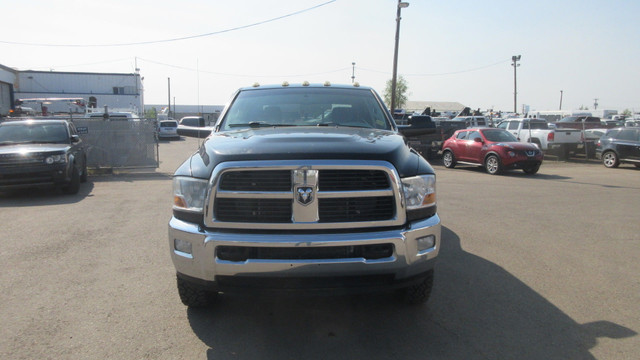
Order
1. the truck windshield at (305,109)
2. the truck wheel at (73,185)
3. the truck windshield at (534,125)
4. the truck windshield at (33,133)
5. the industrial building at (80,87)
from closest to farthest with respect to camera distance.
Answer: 1. the truck windshield at (305,109)
2. the truck wheel at (73,185)
3. the truck windshield at (33,133)
4. the truck windshield at (534,125)
5. the industrial building at (80,87)

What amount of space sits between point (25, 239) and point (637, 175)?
A: 17.3m

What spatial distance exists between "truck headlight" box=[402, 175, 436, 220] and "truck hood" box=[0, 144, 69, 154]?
9543 mm

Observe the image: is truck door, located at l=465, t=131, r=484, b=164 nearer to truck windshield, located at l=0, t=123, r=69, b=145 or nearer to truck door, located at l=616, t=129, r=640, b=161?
truck door, located at l=616, t=129, r=640, b=161

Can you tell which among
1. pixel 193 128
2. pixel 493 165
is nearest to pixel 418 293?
pixel 193 128

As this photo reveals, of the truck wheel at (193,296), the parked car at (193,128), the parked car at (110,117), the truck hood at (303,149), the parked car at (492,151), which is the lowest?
the truck wheel at (193,296)

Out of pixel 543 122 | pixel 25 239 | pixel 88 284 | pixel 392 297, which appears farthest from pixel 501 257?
pixel 543 122

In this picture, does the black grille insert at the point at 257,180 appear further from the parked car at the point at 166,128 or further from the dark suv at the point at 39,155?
the parked car at the point at 166,128

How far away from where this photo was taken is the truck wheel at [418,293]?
150 inches

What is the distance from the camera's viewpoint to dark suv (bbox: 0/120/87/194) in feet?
32.3

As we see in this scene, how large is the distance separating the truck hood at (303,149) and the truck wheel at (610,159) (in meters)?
17.5

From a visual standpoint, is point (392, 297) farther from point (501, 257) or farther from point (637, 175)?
point (637, 175)

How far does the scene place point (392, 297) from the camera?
4172mm

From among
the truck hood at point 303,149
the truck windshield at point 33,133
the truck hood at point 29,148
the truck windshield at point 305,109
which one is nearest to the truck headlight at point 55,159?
the truck hood at point 29,148

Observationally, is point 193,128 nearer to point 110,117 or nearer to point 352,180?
point 352,180
